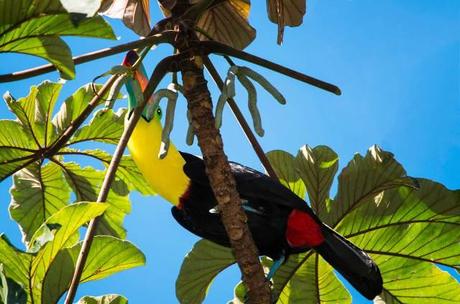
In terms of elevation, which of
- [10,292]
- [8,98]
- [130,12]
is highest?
[130,12]

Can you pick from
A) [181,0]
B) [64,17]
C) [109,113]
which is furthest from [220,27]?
[64,17]

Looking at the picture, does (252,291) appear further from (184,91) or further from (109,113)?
(109,113)

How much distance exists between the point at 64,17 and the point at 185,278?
957 millimetres

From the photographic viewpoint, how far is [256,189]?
212 cm

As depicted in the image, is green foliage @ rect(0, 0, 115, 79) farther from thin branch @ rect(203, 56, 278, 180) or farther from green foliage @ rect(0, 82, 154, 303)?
thin branch @ rect(203, 56, 278, 180)

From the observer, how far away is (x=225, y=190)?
1842 millimetres

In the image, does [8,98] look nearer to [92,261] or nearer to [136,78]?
[136,78]

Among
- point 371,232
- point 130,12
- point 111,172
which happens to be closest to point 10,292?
point 111,172

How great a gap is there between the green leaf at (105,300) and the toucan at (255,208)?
374 millimetres

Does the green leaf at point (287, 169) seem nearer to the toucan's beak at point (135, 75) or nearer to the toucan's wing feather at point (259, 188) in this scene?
the toucan's wing feather at point (259, 188)

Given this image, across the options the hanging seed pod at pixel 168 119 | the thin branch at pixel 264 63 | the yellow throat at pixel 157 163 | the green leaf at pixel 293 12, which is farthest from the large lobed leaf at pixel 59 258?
the green leaf at pixel 293 12

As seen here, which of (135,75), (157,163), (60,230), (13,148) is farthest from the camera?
(13,148)

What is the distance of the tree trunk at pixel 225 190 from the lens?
6.06 ft

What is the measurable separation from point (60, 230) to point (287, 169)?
0.93 m
